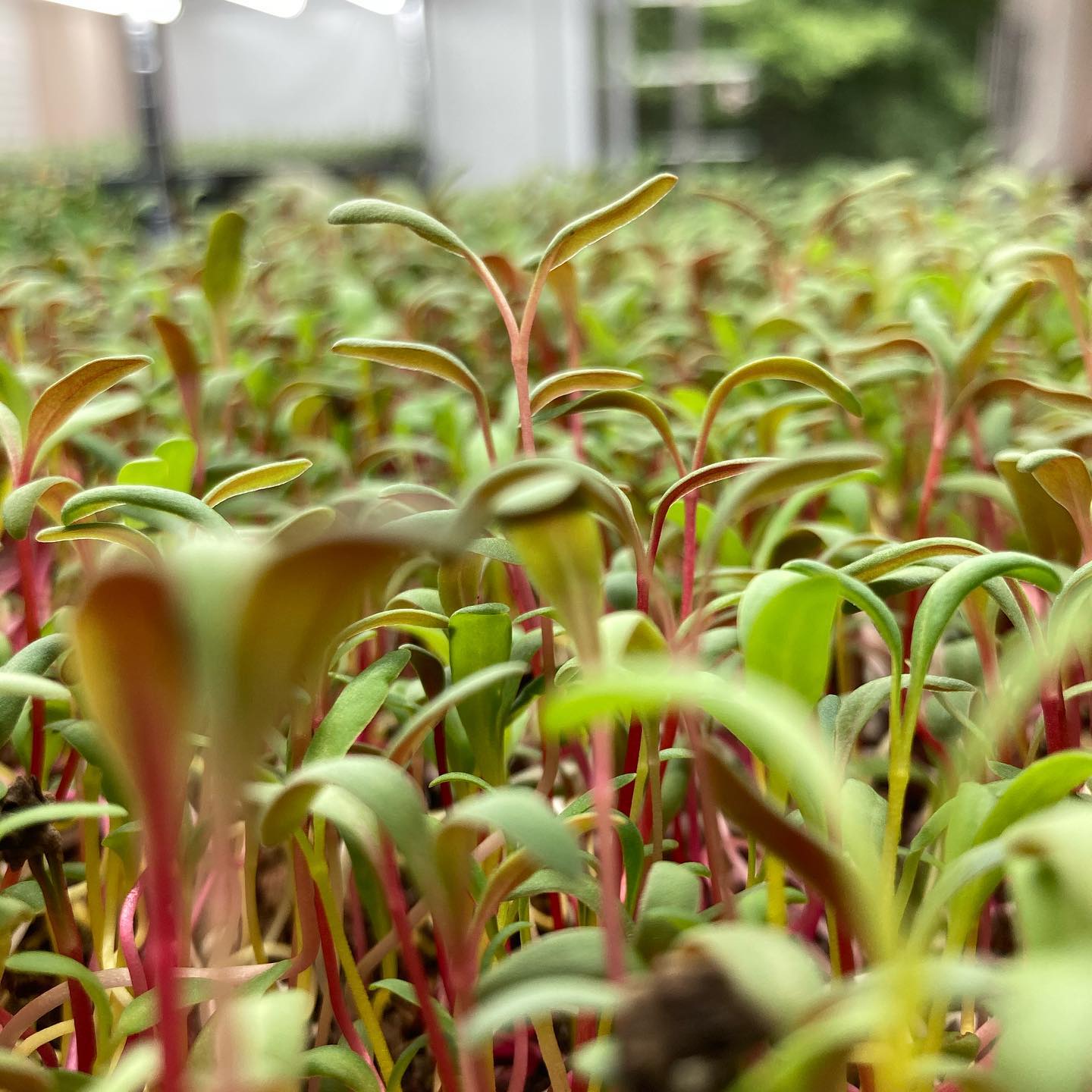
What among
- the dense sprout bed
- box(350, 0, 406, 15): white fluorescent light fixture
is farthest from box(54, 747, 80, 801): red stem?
box(350, 0, 406, 15): white fluorescent light fixture

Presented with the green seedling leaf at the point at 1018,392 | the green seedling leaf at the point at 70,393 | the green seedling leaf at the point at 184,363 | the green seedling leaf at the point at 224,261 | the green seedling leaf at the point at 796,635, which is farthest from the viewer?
the green seedling leaf at the point at 224,261

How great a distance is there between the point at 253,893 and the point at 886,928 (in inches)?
15.0

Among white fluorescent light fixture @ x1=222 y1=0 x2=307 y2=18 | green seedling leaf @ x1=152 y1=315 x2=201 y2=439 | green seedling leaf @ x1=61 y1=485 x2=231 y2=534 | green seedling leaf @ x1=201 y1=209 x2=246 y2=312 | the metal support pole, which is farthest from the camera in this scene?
white fluorescent light fixture @ x1=222 y1=0 x2=307 y2=18

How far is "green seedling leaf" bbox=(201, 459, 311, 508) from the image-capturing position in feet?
1.65

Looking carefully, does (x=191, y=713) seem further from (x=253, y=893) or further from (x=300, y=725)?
(x=253, y=893)

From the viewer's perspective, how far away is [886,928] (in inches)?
10.9

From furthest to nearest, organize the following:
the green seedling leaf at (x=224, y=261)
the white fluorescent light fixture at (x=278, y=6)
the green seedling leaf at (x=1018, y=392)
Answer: the white fluorescent light fixture at (x=278, y=6) < the green seedling leaf at (x=224, y=261) < the green seedling leaf at (x=1018, y=392)

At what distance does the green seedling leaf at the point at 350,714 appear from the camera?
42 cm

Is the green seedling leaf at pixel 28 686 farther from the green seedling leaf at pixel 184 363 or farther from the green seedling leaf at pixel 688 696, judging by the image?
the green seedling leaf at pixel 184 363

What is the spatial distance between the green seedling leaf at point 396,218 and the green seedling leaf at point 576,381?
74mm

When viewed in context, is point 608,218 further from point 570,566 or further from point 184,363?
point 184,363

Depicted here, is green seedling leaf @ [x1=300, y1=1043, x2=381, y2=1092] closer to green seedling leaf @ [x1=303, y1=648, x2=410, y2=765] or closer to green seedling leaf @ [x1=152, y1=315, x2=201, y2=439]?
green seedling leaf @ [x1=303, y1=648, x2=410, y2=765]

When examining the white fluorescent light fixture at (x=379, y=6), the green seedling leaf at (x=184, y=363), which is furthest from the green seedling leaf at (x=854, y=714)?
the white fluorescent light fixture at (x=379, y=6)

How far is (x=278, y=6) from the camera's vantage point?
8.70 metres
